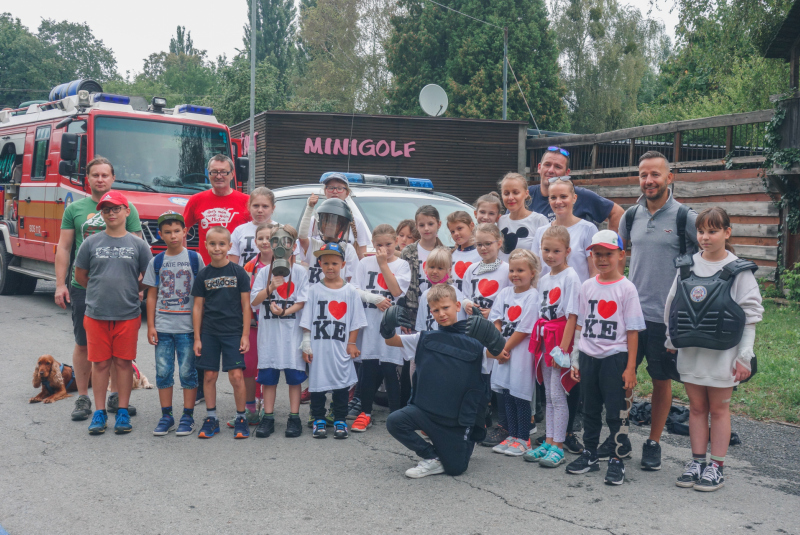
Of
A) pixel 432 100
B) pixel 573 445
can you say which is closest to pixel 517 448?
pixel 573 445

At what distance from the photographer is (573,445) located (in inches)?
201

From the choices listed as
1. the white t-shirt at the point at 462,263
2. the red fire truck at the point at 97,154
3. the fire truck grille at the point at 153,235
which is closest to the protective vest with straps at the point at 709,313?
the white t-shirt at the point at 462,263

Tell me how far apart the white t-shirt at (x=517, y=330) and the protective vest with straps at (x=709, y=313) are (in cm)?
99

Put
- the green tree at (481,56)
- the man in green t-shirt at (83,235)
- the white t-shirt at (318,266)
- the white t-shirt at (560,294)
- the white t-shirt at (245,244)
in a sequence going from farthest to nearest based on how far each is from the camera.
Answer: the green tree at (481,56), the white t-shirt at (245,244), the white t-shirt at (318,266), the man in green t-shirt at (83,235), the white t-shirt at (560,294)

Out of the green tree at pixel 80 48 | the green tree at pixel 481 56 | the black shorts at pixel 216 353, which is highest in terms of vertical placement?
the green tree at pixel 80 48

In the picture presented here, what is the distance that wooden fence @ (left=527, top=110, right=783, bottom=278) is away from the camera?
472 inches

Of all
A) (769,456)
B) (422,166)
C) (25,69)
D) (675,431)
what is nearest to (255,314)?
(675,431)

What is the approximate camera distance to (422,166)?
19.5 meters

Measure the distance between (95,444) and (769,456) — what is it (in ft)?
15.6

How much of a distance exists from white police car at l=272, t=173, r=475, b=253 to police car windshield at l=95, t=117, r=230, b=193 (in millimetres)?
2920

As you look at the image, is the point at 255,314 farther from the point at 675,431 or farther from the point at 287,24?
the point at 287,24

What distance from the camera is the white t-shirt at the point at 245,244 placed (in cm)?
602

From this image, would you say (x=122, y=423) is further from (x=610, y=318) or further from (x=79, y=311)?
(x=610, y=318)

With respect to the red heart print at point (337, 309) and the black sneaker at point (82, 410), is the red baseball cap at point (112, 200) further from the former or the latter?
the red heart print at point (337, 309)
